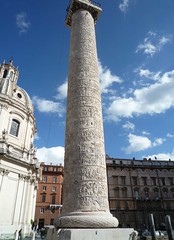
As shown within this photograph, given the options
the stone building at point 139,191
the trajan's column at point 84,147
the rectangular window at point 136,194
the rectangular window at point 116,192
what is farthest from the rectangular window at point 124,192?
the trajan's column at point 84,147

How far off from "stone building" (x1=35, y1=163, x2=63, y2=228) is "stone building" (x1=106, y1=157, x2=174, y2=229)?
36.7 feet

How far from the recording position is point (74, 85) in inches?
292

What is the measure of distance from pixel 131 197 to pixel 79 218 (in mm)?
31553

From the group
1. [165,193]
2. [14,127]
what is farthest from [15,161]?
[165,193]

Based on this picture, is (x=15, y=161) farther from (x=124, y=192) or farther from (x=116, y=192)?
(x=124, y=192)

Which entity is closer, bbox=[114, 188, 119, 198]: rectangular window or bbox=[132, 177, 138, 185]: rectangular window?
bbox=[114, 188, 119, 198]: rectangular window

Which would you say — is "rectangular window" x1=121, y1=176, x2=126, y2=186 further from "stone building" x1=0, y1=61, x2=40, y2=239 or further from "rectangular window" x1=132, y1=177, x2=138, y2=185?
"stone building" x1=0, y1=61, x2=40, y2=239

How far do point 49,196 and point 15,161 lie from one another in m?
22.4

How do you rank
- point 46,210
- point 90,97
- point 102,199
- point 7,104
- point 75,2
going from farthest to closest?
point 46,210, point 7,104, point 75,2, point 90,97, point 102,199

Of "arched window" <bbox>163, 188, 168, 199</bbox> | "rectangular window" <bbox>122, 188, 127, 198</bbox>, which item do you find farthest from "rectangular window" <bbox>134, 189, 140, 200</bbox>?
"arched window" <bbox>163, 188, 168, 199</bbox>

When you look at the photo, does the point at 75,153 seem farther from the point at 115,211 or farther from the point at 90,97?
the point at 115,211

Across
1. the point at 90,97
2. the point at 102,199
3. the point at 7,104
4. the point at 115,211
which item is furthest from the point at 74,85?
the point at 115,211

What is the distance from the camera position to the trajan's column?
5128 mm

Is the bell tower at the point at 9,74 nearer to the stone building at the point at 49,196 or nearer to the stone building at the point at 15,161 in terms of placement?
the stone building at the point at 15,161
